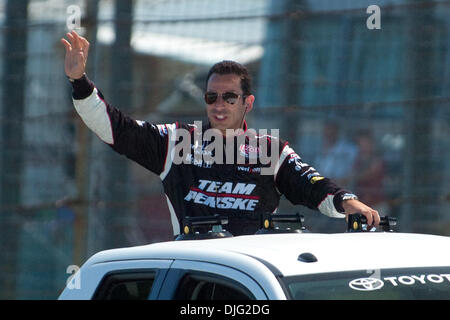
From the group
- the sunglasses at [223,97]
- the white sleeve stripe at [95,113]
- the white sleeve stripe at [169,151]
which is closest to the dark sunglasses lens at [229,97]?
Answer: the sunglasses at [223,97]

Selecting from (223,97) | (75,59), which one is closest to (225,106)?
(223,97)

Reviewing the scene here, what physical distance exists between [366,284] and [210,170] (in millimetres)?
1563

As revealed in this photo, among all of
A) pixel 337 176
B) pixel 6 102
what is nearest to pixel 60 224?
pixel 6 102

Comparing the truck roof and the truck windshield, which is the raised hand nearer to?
the truck roof

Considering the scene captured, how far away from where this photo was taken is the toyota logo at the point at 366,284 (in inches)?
123

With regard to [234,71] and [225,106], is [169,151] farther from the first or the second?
[234,71]

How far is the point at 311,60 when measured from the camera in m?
6.72

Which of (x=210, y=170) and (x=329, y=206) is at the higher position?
(x=210, y=170)

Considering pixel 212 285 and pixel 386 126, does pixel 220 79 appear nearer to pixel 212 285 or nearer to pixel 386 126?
pixel 212 285

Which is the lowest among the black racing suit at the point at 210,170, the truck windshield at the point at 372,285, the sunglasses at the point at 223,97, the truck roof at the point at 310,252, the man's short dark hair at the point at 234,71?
the truck windshield at the point at 372,285

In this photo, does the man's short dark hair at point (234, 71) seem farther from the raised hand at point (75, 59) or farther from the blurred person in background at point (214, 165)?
the raised hand at point (75, 59)

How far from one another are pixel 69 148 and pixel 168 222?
1172 millimetres

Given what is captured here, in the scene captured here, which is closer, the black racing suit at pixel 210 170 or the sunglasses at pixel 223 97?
the black racing suit at pixel 210 170

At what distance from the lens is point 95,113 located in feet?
14.9
